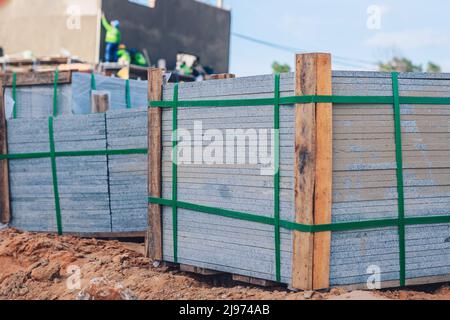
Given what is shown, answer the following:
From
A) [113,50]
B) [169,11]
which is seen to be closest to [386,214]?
[113,50]

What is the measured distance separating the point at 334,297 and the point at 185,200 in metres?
2.11

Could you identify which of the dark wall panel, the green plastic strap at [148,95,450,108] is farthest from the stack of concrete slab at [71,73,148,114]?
the dark wall panel

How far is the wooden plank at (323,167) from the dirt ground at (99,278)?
0.34 m

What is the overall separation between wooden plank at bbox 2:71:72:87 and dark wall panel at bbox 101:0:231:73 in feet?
27.2

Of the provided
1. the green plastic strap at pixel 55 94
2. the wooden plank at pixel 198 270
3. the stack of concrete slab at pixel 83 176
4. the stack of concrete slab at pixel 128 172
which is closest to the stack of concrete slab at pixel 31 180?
the stack of concrete slab at pixel 83 176

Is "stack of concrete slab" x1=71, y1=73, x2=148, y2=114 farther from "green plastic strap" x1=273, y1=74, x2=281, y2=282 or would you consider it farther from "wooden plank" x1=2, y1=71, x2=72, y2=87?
"green plastic strap" x1=273, y1=74, x2=281, y2=282

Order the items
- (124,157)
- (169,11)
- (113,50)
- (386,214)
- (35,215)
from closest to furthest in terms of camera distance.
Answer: (386,214) → (124,157) → (35,215) → (113,50) → (169,11)

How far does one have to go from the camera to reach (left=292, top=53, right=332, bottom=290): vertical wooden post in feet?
18.8

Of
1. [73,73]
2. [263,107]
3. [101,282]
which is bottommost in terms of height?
[101,282]

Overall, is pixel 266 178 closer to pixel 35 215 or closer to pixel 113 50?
pixel 35 215

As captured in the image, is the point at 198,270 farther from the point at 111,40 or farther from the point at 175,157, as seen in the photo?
the point at 111,40

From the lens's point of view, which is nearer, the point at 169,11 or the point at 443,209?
the point at 443,209

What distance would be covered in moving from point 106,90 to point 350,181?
6.78m

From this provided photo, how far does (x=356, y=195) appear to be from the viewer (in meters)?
5.96
